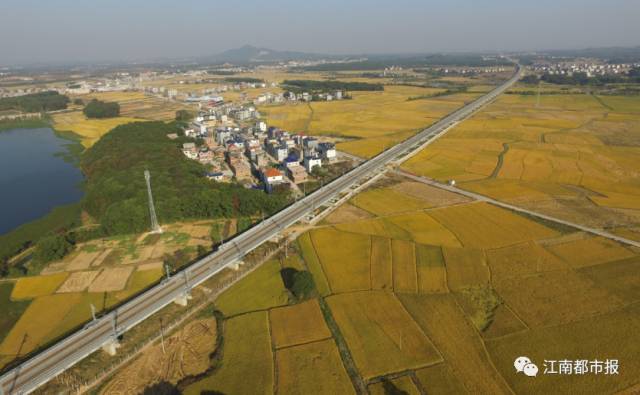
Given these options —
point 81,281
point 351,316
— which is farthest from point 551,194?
point 81,281

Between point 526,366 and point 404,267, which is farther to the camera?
point 404,267

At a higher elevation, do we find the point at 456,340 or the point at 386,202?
the point at 386,202

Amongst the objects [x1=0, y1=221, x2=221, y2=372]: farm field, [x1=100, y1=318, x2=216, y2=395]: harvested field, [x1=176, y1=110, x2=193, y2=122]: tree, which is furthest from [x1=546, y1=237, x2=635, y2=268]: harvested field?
[x1=176, y1=110, x2=193, y2=122]: tree

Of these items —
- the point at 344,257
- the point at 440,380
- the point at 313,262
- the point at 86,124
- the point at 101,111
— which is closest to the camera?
the point at 440,380

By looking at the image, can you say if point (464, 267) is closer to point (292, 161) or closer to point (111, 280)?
point (111, 280)

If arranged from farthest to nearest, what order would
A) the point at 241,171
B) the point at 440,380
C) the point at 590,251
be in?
the point at 241,171 < the point at 590,251 < the point at 440,380

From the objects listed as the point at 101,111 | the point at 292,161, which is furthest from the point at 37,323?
the point at 101,111

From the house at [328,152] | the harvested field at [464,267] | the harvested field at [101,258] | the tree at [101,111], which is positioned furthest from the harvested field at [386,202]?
the tree at [101,111]
